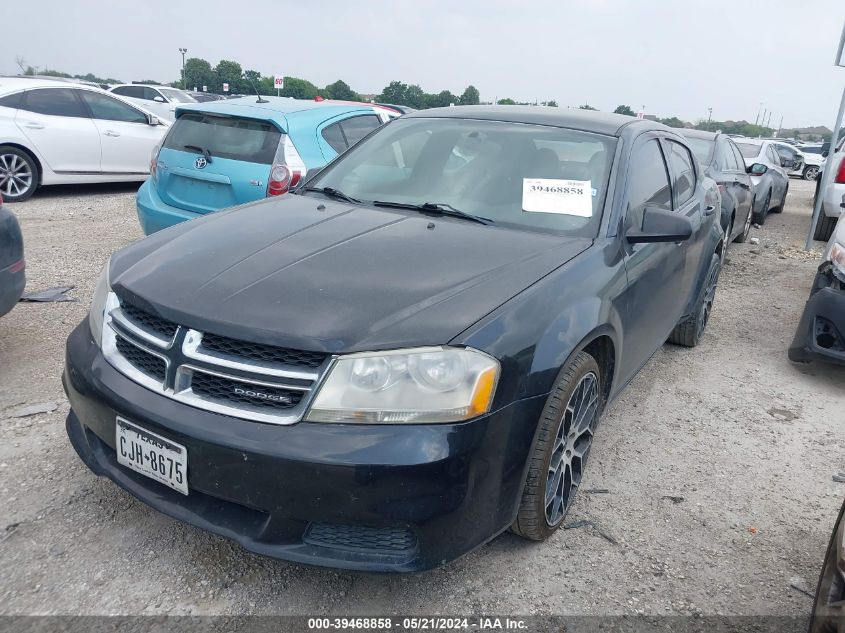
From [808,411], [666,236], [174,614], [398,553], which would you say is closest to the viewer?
[398,553]

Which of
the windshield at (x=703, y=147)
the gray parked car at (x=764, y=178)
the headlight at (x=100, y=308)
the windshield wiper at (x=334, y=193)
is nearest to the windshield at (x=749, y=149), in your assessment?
the gray parked car at (x=764, y=178)

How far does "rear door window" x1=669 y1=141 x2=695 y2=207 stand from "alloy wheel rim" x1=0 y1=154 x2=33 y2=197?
7724 mm

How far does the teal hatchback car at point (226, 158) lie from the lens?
16.5 ft

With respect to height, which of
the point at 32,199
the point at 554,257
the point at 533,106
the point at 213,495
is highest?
the point at 533,106

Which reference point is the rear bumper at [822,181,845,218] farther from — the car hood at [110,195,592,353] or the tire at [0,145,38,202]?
the tire at [0,145,38,202]

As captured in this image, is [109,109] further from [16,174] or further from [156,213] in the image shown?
Answer: [156,213]

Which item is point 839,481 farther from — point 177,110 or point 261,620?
point 177,110

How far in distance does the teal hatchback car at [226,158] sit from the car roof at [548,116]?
63.0 inches

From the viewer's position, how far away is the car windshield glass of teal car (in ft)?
9.57

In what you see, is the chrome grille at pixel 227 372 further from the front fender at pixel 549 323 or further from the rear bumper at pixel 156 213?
the rear bumper at pixel 156 213

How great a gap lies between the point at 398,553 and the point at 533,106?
8.64 ft

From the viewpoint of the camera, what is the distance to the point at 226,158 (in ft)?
16.8

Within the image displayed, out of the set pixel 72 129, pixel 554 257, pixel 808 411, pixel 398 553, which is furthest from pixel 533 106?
pixel 72 129

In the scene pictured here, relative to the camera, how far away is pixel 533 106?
3.75m
